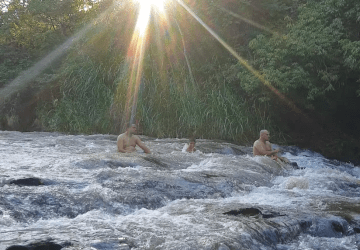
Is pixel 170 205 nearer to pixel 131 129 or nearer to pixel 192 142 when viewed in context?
pixel 131 129

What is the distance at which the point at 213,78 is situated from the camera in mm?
18234

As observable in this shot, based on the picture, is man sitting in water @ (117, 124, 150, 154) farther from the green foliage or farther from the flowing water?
the green foliage

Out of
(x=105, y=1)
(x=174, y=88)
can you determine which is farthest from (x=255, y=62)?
(x=105, y=1)

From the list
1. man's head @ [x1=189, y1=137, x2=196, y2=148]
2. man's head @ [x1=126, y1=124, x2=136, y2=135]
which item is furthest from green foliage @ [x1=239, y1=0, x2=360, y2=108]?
man's head @ [x1=126, y1=124, x2=136, y2=135]

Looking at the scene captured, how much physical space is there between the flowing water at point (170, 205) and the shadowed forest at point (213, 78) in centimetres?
548

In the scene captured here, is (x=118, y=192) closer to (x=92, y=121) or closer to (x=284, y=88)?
(x=284, y=88)

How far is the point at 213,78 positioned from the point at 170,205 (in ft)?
39.7

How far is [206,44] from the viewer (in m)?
19.5

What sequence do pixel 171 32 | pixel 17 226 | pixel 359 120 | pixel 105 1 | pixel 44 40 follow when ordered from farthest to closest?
pixel 44 40 < pixel 105 1 < pixel 171 32 < pixel 359 120 < pixel 17 226

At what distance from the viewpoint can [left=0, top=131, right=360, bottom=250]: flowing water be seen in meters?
4.97

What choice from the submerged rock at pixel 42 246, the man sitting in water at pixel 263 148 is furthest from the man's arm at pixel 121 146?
the submerged rock at pixel 42 246

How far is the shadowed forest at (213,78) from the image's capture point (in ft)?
48.8

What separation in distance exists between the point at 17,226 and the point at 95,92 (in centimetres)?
1307

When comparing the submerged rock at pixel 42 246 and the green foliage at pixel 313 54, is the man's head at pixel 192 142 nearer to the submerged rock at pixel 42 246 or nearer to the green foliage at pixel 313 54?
the green foliage at pixel 313 54
